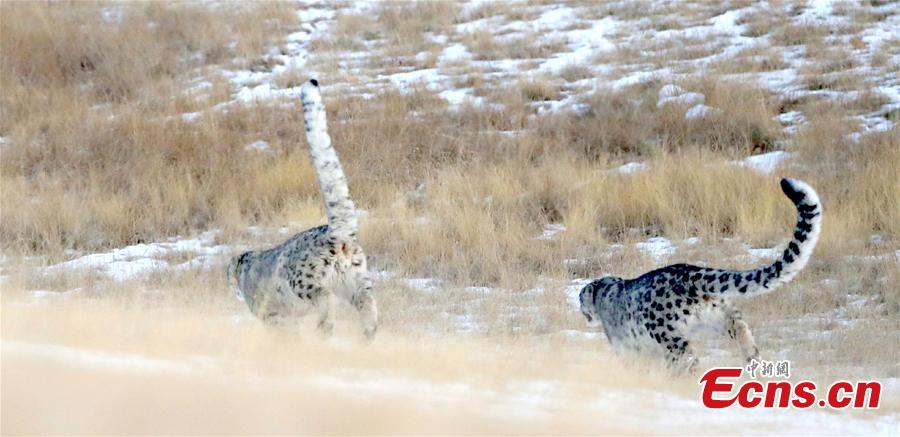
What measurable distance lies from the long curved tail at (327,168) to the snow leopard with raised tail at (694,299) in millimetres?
1628

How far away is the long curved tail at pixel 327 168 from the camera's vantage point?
686 centimetres

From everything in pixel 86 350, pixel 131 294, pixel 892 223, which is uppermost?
pixel 86 350

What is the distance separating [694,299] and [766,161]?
6.33m

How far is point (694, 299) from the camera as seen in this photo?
6.39 m

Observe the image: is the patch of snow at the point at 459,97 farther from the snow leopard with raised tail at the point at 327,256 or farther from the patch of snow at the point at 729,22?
the snow leopard with raised tail at the point at 327,256

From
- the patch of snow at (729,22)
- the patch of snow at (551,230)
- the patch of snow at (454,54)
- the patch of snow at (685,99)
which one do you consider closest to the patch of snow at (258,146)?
the patch of snow at (454,54)

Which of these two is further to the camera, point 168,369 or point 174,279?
point 174,279

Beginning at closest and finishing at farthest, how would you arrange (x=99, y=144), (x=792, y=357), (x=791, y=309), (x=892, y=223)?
(x=792, y=357) < (x=791, y=309) < (x=892, y=223) < (x=99, y=144)

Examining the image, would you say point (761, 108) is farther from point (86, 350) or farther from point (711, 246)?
point (86, 350)

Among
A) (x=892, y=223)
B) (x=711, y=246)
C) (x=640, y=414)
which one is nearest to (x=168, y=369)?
(x=640, y=414)

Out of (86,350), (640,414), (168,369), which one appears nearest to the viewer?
(640,414)

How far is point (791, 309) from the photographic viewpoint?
8.23 m

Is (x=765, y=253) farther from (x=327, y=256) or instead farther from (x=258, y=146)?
(x=258, y=146)

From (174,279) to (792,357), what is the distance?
15.6 ft
